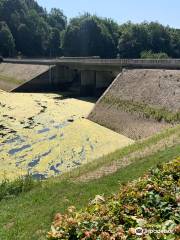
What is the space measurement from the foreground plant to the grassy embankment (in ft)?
10.6

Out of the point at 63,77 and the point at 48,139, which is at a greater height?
the point at 63,77

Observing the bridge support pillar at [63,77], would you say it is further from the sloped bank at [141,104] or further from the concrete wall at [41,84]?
the sloped bank at [141,104]

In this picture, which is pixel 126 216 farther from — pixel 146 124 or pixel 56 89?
pixel 56 89

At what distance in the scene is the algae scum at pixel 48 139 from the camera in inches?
907

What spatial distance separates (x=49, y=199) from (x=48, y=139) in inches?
665

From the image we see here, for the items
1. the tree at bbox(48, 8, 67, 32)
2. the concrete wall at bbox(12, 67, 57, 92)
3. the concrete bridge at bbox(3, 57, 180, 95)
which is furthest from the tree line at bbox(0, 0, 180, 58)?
the concrete wall at bbox(12, 67, 57, 92)

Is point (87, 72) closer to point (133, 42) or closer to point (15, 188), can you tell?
point (133, 42)

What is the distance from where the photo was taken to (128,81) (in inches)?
1592

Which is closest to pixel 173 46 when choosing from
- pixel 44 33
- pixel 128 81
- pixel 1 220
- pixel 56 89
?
pixel 44 33

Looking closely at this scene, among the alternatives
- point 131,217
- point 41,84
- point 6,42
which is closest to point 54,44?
point 6,42

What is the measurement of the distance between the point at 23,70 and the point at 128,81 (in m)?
33.0

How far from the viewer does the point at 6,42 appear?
10081cm

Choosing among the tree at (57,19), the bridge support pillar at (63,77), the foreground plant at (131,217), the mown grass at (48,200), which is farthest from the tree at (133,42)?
the foreground plant at (131,217)

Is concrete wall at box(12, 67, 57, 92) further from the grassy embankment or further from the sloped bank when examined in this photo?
the grassy embankment
